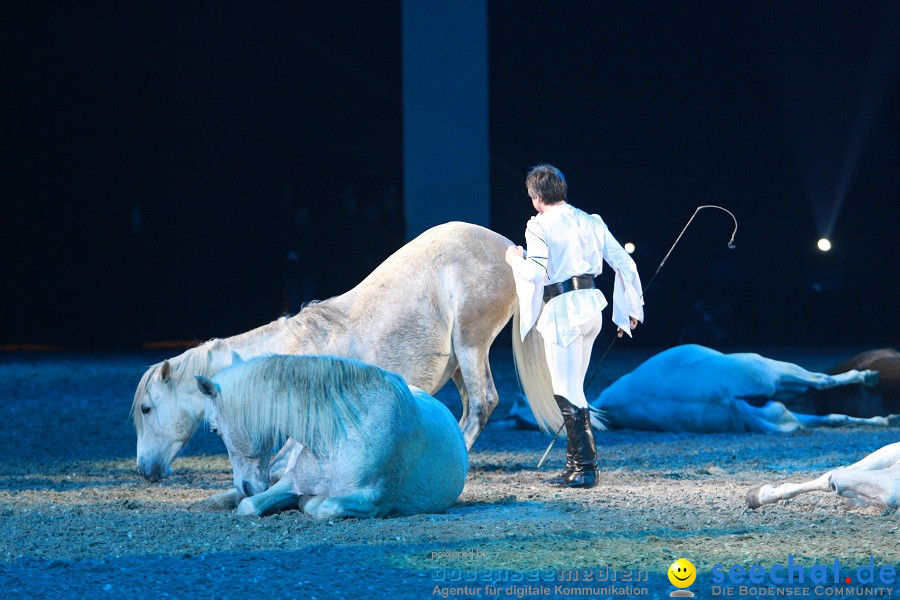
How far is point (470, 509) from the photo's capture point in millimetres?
4027

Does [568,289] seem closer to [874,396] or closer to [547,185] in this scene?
[547,185]

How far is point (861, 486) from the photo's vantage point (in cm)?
362

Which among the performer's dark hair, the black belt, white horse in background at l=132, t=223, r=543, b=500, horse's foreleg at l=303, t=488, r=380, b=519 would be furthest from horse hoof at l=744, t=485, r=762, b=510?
white horse in background at l=132, t=223, r=543, b=500

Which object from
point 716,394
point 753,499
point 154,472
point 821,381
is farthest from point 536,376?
point 821,381

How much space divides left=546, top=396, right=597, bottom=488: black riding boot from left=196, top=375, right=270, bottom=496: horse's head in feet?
4.43

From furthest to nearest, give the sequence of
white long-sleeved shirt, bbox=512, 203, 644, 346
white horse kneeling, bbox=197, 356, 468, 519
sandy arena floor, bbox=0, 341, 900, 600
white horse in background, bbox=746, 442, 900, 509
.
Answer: white long-sleeved shirt, bbox=512, 203, 644, 346 < white horse kneeling, bbox=197, 356, 468, 519 < white horse in background, bbox=746, 442, 900, 509 < sandy arena floor, bbox=0, 341, 900, 600

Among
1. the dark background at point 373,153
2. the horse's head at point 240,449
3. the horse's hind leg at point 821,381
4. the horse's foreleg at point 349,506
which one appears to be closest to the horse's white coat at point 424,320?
the horse's head at point 240,449

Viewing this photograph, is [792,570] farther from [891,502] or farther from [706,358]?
[706,358]

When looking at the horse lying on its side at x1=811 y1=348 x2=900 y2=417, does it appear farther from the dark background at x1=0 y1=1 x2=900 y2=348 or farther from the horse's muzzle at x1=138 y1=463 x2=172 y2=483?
the dark background at x1=0 y1=1 x2=900 y2=348

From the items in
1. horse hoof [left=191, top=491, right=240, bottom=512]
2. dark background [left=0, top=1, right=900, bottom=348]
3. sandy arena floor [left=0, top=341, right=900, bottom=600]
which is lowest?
sandy arena floor [left=0, top=341, right=900, bottom=600]

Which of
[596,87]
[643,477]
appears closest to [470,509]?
[643,477]

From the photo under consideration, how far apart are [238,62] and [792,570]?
1078cm

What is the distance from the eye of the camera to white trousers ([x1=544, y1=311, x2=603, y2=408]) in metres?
4.58

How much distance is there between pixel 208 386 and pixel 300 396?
351mm
